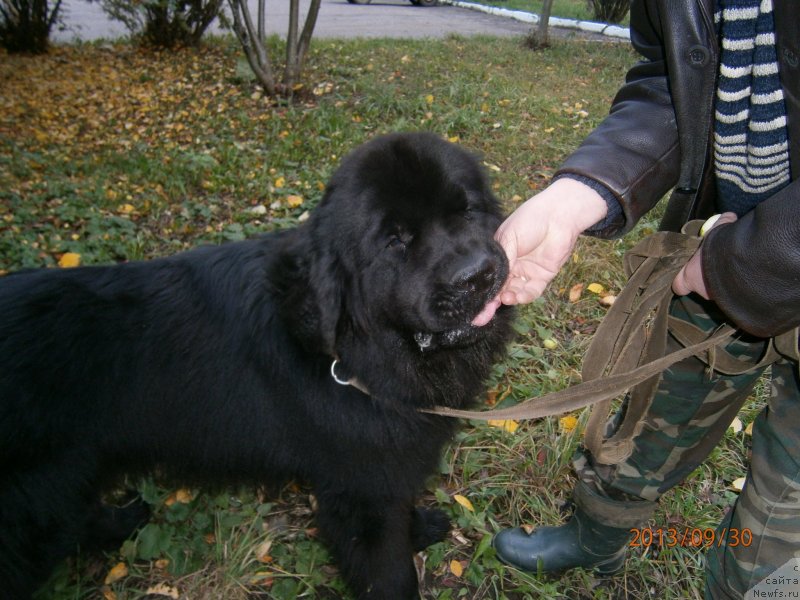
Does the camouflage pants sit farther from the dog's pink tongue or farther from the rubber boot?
the dog's pink tongue

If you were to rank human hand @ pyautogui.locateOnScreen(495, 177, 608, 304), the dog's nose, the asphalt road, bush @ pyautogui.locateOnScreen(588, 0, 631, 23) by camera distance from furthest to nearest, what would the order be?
bush @ pyautogui.locateOnScreen(588, 0, 631, 23) → the asphalt road → the dog's nose → human hand @ pyautogui.locateOnScreen(495, 177, 608, 304)

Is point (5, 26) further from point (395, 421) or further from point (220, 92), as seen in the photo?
point (395, 421)

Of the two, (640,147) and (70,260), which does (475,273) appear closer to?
(640,147)

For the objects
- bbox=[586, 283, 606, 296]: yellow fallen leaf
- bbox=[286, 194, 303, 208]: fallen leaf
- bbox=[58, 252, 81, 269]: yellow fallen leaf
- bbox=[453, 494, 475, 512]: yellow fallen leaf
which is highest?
bbox=[286, 194, 303, 208]: fallen leaf

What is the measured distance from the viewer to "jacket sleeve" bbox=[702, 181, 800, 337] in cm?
120

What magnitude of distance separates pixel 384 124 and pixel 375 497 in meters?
4.51

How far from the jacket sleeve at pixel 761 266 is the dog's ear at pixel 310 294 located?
1.07 meters

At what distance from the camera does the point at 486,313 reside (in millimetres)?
1856

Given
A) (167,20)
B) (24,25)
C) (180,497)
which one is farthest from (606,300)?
(24,25)

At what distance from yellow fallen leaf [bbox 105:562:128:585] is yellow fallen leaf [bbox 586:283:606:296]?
2.88 meters

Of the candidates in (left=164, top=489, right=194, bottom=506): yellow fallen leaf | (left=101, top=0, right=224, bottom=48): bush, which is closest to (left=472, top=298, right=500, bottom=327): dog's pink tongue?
(left=164, top=489, right=194, bottom=506): yellow fallen leaf

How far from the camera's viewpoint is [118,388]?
1861mm

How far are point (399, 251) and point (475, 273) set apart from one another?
0.94ft

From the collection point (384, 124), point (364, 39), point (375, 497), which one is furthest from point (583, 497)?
point (364, 39)
